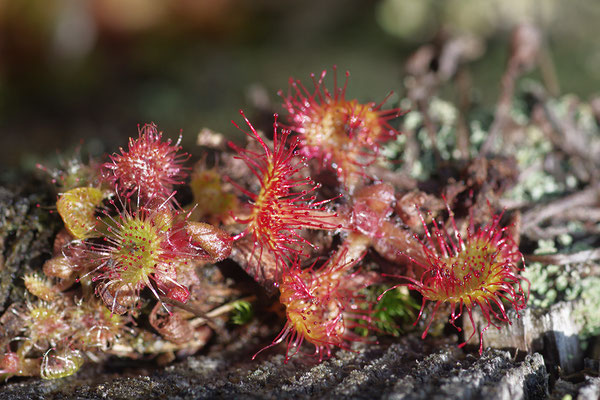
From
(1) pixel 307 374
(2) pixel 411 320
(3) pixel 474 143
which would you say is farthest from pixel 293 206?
(3) pixel 474 143

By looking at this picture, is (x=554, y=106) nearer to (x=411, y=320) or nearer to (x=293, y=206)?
(x=411, y=320)

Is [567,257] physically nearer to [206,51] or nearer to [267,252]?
[267,252]

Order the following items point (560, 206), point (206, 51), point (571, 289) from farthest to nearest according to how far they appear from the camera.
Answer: point (206, 51) < point (560, 206) < point (571, 289)

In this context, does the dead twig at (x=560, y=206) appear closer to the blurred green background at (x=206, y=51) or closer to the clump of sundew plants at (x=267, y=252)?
the clump of sundew plants at (x=267, y=252)

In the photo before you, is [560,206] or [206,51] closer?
[560,206]

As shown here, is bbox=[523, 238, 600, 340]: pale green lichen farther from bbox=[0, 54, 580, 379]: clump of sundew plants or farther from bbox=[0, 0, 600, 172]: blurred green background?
bbox=[0, 0, 600, 172]: blurred green background

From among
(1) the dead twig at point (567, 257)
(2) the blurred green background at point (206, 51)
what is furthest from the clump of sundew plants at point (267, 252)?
(2) the blurred green background at point (206, 51)

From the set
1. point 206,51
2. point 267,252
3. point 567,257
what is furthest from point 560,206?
point 206,51
